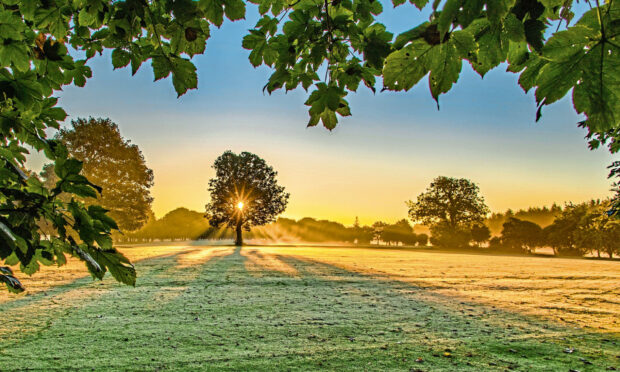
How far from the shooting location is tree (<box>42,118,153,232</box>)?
27188 millimetres

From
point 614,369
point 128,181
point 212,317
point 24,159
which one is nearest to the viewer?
point 24,159

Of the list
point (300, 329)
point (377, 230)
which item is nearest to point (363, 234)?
point (377, 230)

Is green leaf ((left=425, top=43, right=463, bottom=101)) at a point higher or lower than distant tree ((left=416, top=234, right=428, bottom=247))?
higher

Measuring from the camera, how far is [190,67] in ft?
5.11

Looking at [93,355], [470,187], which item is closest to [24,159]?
[93,355]

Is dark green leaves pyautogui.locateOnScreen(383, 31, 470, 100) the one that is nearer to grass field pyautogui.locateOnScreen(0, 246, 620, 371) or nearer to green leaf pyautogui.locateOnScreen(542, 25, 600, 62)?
green leaf pyautogui.locateOnScreen(542, 25, 600, 62)

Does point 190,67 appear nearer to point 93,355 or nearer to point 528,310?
Result: point 93,355

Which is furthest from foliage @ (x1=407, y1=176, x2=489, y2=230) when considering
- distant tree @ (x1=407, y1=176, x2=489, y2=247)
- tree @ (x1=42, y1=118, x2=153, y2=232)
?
tree @ (x1=42, y1=118, x2=153, y2=232)

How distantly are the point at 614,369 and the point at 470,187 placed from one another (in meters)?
52.0

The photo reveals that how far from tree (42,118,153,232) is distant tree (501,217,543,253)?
62.2 m

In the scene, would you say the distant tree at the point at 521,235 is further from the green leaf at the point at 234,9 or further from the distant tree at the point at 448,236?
the green leaf at the point at 234,9

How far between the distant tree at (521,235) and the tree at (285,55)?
66.5 meters

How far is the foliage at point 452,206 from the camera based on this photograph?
1896 inches

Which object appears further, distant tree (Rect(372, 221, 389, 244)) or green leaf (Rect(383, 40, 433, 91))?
distant tree (Rect(372, 221, 389, 244))
